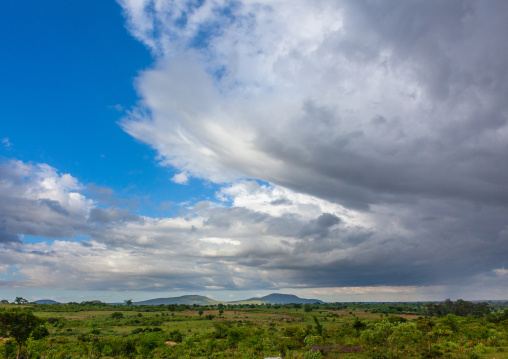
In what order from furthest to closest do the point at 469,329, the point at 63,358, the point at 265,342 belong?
1. the point at 469,329
2. the point at 265,342
3. the point at 63,358

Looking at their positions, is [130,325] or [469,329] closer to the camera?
[469,329]

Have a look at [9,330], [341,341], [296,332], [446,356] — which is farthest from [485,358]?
[9,330]

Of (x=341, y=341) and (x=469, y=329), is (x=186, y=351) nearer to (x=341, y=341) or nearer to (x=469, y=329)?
(x=341, y=341)

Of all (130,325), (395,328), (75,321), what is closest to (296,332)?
(395,328)

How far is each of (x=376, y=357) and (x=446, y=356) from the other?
55.7 feet

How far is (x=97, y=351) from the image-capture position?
7581 centimetres

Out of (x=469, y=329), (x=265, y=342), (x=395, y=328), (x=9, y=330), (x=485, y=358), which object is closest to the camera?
(x=9, y=330)

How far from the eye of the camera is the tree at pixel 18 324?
2103 inches

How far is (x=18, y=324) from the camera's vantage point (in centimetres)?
5447

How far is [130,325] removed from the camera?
15988 cm

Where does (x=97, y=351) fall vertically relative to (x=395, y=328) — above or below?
below

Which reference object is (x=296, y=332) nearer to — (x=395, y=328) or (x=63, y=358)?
(x=395, y=328)

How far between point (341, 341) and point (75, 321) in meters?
124

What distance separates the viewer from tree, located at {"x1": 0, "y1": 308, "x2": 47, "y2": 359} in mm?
53406
